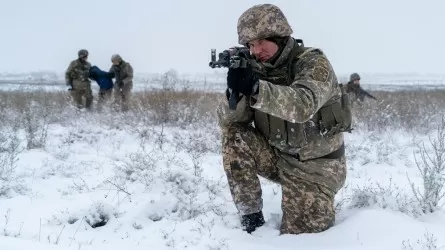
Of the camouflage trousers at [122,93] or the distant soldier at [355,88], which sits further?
the distant soldier at [355,88]

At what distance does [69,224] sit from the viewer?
305 centimetres

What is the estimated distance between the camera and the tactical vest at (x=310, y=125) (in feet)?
9.02

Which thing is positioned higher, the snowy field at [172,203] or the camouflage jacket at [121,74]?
the camouflage jacket at [121,74]

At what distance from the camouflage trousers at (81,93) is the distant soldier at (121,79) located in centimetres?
60

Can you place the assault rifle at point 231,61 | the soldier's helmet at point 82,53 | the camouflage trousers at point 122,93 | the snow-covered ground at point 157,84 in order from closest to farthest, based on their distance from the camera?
the assault rifle at point 231,61
the soldier's helmet at point 82,53
the camouflage trousers at point 122,93
the snow-covered ground at point 157,84

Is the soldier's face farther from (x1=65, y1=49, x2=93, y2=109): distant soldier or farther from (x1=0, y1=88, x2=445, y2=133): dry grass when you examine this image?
(x1=65, y1=49, x2=93, y2=109): distant soldier

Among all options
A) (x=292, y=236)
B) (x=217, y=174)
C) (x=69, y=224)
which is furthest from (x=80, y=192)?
(x=292, y=236)

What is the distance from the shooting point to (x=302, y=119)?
88.9 inches

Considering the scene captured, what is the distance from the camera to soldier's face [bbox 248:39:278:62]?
2.72m

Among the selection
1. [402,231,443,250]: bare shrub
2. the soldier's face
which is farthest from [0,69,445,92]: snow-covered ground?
[402,231,443,250]: bare shrub

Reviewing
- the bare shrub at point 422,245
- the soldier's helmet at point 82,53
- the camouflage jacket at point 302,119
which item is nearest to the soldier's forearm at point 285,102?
the camouflage jacket at point 302,119

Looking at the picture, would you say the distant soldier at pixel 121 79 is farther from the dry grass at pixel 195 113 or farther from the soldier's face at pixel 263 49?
the soldier's face at pixel 263 49

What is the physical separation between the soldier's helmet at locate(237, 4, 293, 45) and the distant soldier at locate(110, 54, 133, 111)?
835 centimetres

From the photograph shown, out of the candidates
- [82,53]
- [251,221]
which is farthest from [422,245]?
[82,53]
